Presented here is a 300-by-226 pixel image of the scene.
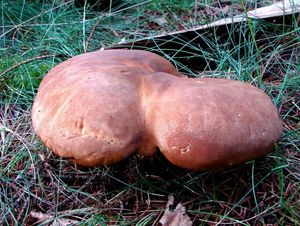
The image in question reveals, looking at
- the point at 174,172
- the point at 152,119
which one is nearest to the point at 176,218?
the point at 174,172

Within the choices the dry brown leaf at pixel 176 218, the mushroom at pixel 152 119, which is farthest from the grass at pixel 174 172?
the mushroom at pixel 152 119

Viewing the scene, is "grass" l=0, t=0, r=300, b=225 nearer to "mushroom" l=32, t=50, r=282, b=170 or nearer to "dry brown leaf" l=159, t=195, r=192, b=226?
"dry brown leaf" l=159, t=195, r=192, b=226

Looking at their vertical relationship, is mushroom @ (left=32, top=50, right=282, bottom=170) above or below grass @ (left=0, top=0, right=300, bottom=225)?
above

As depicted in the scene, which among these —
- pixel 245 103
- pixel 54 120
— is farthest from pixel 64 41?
pixel 245 103

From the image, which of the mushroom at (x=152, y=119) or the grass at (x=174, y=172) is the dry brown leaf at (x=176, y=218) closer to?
the grass at (x=174, y=172)

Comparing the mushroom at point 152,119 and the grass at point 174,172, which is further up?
the mushroom at point 152,119

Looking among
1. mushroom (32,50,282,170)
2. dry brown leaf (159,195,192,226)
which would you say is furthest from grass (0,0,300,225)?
mushroom (32,50,282,170)

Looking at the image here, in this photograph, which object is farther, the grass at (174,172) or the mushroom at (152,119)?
the grass at (174,172)
